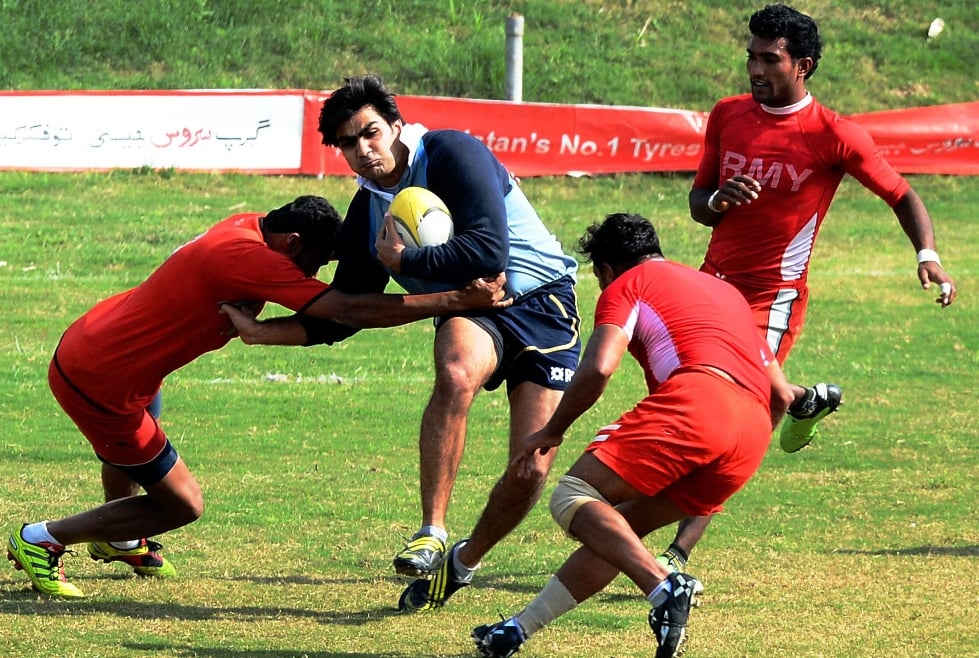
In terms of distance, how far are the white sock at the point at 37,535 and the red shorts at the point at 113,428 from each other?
0.41 meters

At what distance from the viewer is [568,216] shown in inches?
854

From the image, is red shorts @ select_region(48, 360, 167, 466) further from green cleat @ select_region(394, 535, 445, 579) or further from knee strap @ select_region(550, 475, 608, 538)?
knee strap @ select_region(550, 475, 608, 538)

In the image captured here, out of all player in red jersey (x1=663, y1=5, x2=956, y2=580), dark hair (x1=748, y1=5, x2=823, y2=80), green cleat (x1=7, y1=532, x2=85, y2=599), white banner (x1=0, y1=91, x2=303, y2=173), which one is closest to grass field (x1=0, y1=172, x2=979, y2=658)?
green cleat (x1=7, y1=532, x2=85, y2=599)

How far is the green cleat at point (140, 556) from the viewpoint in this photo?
24.2 ft

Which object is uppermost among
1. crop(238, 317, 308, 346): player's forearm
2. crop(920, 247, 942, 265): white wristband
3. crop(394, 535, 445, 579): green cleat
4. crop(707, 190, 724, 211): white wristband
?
crop(707, 190, 724, 211): white wristband

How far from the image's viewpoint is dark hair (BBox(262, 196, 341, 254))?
22.4ft

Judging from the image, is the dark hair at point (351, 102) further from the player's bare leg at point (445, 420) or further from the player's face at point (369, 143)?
the player's bare leg at point (445, 420)

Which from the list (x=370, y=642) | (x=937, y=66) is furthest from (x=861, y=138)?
(x=937, y=66)

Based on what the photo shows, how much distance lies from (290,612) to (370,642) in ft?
2.04

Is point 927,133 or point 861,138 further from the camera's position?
point 927,133

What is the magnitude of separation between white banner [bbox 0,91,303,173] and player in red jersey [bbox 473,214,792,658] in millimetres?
16062

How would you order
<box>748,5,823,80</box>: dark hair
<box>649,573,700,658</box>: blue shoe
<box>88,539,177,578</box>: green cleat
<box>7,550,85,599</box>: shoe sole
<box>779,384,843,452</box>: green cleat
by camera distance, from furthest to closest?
<box>779,384,843,452</box>: green cleat < <box>748,5,823,80</box>: dark hair < <box>88,539,177,578</box>: green cleat < <box>7,550,85,599</box>: shoe sole < <box>649,573,700,658</box>: blue shoe

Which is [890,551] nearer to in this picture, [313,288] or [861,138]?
[861,138]

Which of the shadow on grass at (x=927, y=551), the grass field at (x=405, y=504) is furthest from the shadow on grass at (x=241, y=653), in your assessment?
the shadow on grass at (x=927, y=551)
